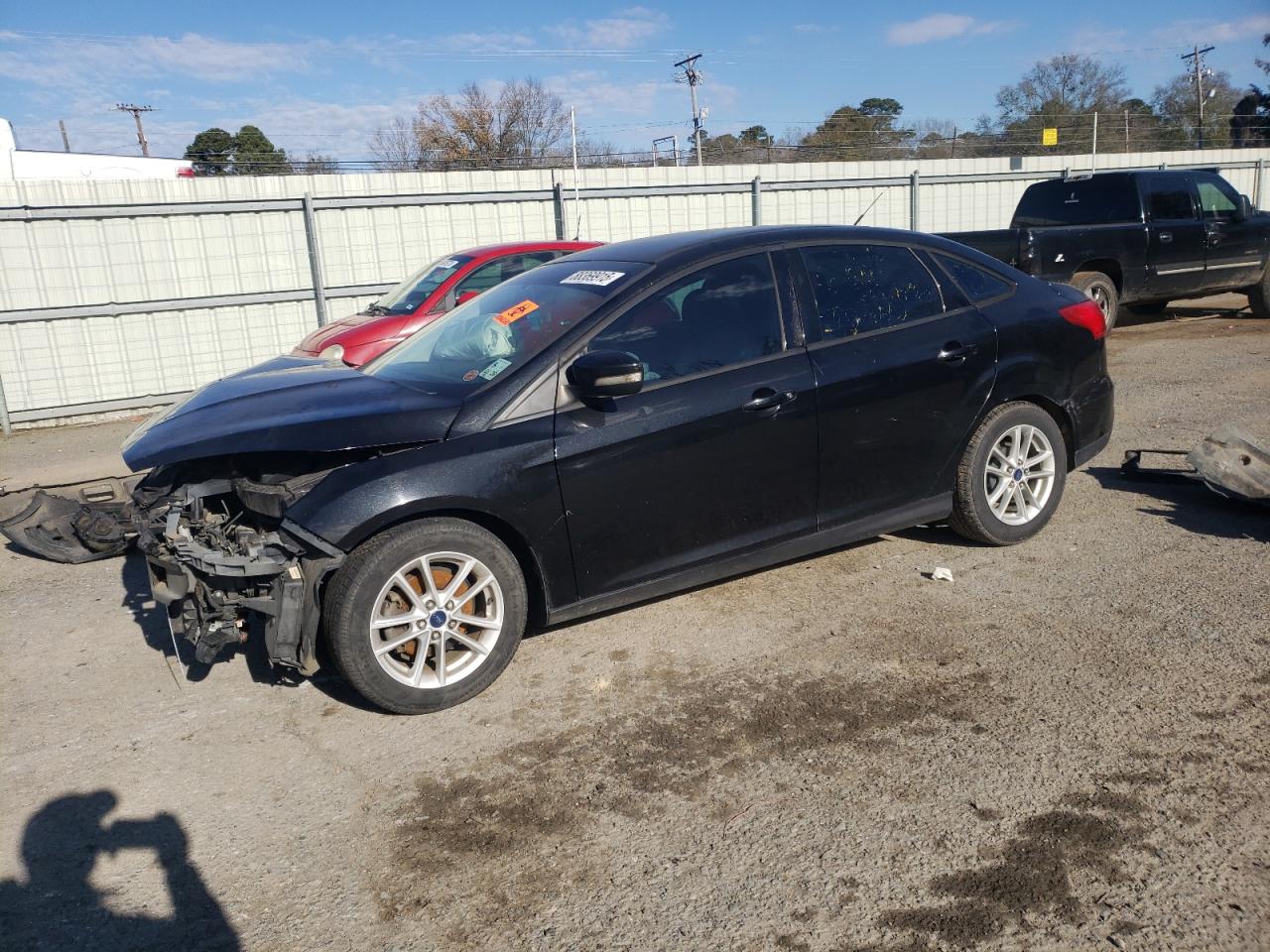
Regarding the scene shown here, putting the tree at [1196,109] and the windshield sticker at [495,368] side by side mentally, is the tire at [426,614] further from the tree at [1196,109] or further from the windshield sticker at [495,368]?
the tree at [1196,109]

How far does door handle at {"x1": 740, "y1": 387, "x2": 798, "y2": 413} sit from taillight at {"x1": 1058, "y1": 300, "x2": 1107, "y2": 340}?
195 centimetres

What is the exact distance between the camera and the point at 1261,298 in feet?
46.2

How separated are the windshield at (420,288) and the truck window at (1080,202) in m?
7.36

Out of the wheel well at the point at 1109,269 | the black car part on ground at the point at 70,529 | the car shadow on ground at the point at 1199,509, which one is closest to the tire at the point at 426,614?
the black car part on ground at the point at 70,529

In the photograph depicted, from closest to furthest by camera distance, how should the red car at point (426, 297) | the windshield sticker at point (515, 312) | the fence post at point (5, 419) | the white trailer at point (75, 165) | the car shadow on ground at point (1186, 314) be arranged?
the windshield sticker at point (515, 312) → the red car at point (426, 297) → the fence post at point (5, 419) → the car shadow on ground at point (1186, 314) → the white trailer at point (75, 165)

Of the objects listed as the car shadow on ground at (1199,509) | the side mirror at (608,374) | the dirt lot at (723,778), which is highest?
the side mirror at (608,374)

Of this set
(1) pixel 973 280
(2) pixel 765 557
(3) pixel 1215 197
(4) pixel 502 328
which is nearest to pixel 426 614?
(4) pixel 502 328

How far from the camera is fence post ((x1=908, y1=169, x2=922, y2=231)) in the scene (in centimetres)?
1692

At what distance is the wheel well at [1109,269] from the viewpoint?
12.6 metres

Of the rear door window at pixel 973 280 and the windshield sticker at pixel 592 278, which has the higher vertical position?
the windshield sticker at pixel 592 278

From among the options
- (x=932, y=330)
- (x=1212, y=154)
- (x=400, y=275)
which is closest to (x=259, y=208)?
(x=400, y=275)

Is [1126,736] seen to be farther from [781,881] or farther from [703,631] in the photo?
[703,631]

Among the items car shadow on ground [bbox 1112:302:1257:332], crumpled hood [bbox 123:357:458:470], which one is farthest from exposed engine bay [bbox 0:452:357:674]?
car shadow on ground [bbox 1112:302:1257:332]

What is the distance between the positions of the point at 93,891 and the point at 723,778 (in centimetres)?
196
